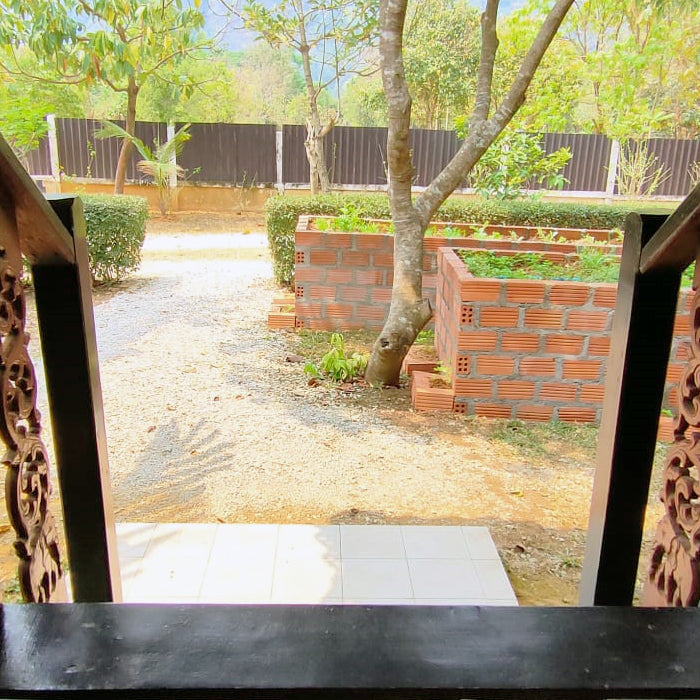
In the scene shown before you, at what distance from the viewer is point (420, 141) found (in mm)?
15008

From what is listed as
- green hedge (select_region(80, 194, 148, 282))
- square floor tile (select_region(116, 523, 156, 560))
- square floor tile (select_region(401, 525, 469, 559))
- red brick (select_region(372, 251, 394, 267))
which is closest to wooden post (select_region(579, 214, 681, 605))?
square floor tile (select_region(401, 525, 469, 559))

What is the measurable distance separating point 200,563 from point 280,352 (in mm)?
3035

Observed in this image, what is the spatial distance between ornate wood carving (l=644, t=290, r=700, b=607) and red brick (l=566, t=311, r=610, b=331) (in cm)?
283

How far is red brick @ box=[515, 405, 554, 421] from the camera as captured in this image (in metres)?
4.43

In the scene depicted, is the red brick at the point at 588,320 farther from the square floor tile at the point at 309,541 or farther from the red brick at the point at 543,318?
the square floor tile at the point at 309,541

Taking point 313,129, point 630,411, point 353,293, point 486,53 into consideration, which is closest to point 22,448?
point 630,411

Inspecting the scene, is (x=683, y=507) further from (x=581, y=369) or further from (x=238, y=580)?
(x=581, y=369)

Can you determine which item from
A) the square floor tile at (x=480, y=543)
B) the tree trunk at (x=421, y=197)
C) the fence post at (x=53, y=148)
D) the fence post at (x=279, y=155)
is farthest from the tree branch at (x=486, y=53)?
the fence post at (x=53, y=148)

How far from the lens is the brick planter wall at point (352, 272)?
5992mm

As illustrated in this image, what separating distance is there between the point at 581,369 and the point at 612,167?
41.6 feet

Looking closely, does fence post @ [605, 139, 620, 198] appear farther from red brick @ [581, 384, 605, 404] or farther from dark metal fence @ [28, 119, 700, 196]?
red brick @ [581, 384, 605, 404]

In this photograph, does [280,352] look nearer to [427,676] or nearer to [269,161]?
[427,676]

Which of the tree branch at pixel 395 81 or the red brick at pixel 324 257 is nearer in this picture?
the tree branch at pixel 395 81

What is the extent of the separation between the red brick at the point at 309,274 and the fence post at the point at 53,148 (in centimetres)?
1079
